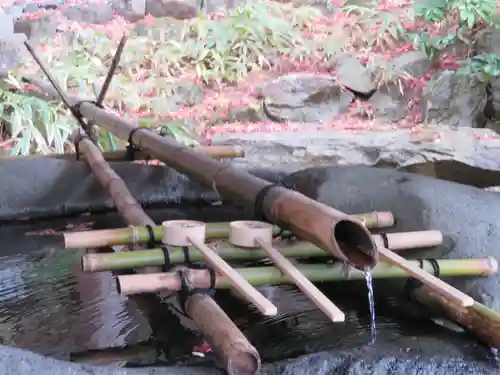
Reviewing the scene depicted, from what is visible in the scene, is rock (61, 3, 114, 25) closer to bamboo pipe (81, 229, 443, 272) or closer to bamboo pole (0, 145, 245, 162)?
bamboo pole (0, 145, 245, 162)

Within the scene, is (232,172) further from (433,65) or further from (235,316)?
(433,65)

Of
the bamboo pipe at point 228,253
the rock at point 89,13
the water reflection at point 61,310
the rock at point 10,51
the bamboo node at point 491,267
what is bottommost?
the water reflection at point 61,310

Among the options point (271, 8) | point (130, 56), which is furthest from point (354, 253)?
point (271, 8)

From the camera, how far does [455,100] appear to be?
705 centimetres

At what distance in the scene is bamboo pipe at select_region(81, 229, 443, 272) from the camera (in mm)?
2260

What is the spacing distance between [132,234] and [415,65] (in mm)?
5935

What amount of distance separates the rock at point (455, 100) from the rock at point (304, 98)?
96 cm

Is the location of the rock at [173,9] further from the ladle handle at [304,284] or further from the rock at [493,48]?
the ladle handle at [304,284]

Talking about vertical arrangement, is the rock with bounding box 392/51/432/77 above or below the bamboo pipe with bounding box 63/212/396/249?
above

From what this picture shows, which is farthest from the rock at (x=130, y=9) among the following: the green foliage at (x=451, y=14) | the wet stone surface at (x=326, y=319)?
the wet stone surface at (x=326, y=319)

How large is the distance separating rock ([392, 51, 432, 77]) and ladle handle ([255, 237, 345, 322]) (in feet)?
19.2

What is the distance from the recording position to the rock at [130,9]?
9.52 meters

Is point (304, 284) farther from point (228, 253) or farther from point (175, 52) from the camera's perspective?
point (175, 52)

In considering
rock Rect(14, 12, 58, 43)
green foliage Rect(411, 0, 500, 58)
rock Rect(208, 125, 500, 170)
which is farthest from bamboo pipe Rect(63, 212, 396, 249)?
rock Rect(14, 12, 58, 43)
